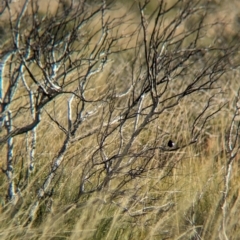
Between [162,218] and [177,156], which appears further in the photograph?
[177,156]

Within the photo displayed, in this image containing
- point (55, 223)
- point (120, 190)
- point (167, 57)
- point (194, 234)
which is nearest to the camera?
point (55, 223)

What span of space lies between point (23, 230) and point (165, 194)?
2.91 ft

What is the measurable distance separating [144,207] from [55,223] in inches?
22.2

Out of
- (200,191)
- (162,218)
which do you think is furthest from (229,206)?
(162,218)

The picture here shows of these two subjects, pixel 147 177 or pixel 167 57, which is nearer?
pixel 147 177

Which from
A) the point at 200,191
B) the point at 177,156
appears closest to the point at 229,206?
the point at 200,191

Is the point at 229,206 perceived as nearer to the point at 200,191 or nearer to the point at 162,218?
the point at 200,191

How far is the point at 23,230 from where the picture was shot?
276cm

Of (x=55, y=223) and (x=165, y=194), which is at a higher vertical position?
(x=165, y=194)

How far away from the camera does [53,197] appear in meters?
3.25

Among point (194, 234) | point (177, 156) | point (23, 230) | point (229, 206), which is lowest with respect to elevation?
point (23, 230)

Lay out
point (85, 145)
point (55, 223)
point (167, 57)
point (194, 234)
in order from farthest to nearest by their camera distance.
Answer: point (85, 145) → point (167, 57) → point (194, 234) → point (55, 223)

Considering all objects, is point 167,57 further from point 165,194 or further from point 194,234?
point 194,234

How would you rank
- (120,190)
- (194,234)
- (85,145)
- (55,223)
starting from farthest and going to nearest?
(85,145) → (120,190) → (194,234) → (55,223)
